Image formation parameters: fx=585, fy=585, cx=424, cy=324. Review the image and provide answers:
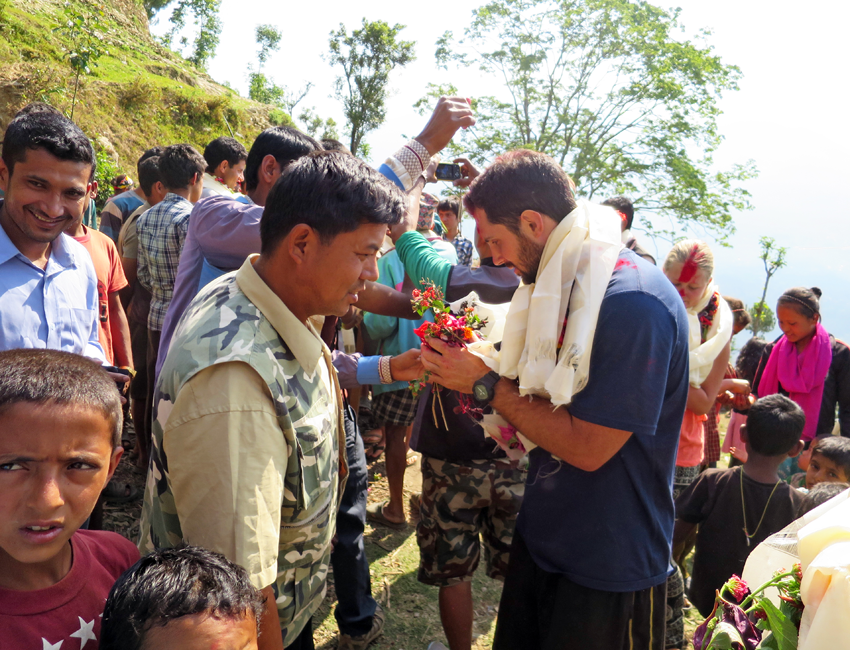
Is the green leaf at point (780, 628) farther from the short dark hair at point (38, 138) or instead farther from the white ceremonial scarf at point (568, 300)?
the short dark hair at point (38, 138)

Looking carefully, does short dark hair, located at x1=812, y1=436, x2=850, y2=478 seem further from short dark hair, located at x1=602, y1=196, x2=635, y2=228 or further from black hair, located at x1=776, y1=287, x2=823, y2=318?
short dark hair, located at x1=602, y1=196, x2=635, y2=228

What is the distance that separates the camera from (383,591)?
13.1 ft

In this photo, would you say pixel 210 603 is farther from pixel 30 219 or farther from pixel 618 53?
pixel 618 53

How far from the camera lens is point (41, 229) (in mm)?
2557

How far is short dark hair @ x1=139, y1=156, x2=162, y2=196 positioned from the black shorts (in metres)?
4.63

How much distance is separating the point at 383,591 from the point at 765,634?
3.17 m

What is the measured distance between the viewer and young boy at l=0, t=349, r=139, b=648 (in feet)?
4.27

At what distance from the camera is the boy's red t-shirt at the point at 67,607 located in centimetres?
130

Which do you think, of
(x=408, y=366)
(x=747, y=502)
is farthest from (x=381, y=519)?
(x=747, y=502)

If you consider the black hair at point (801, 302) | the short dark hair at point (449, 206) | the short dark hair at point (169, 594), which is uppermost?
the short dark hair at point (449, 206)

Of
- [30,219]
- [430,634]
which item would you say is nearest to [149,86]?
[30,219]

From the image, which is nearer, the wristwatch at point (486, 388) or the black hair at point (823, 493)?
the wristwatch at point (486, 388)

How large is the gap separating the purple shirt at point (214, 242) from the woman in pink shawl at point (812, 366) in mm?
4771

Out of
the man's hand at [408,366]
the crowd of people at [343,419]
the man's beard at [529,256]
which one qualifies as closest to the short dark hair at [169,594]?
the crowd of people at [343,419]
